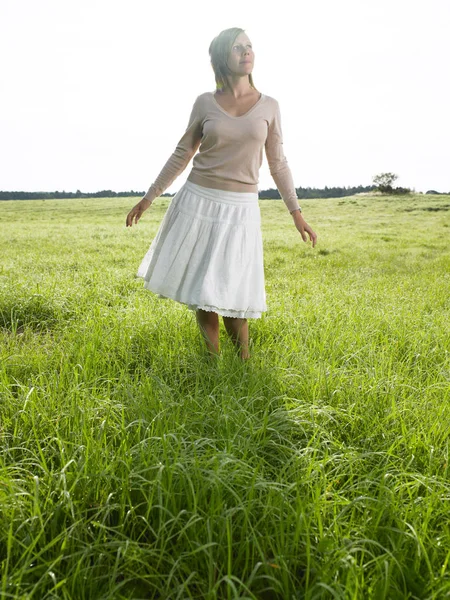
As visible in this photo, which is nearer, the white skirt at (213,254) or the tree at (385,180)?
the white skirt at (213,254)

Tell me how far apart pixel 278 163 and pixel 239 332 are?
1.35 m

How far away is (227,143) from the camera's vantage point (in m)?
3.43

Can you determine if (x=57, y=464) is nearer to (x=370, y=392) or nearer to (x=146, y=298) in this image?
(x=370, y=392)

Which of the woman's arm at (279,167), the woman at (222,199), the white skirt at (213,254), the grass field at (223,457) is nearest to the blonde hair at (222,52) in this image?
the woman at (222,199)

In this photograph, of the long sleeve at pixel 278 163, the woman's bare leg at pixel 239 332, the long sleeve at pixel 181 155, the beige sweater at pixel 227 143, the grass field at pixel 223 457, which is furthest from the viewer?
the woman's bare leg at pixel 239 332

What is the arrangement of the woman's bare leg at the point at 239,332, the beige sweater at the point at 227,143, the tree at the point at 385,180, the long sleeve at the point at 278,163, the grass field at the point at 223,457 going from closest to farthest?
1. the grass field at the point at 223,457
2. the beige sweater at the point at 227,143
3. the long sleeve at the point at 278,163
4. the woman's bare leg at the point at 239,332
5. the tree at the point at 385,180

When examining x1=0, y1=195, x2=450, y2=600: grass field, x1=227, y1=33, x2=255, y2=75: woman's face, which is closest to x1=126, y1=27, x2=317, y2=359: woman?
x1=227, y1=33, x2=255, y2=75: woman's face

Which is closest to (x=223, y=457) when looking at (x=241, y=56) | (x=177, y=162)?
(x=177, y=162)

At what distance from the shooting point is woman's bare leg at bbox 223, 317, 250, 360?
3826 mm

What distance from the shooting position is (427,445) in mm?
2473

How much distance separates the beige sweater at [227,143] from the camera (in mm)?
3402

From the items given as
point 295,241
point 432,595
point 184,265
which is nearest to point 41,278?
point 184,265

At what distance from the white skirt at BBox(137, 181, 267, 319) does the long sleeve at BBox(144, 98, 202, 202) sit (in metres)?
0.22

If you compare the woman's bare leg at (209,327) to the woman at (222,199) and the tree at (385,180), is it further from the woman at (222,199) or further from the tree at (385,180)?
the tree at (385,180)
